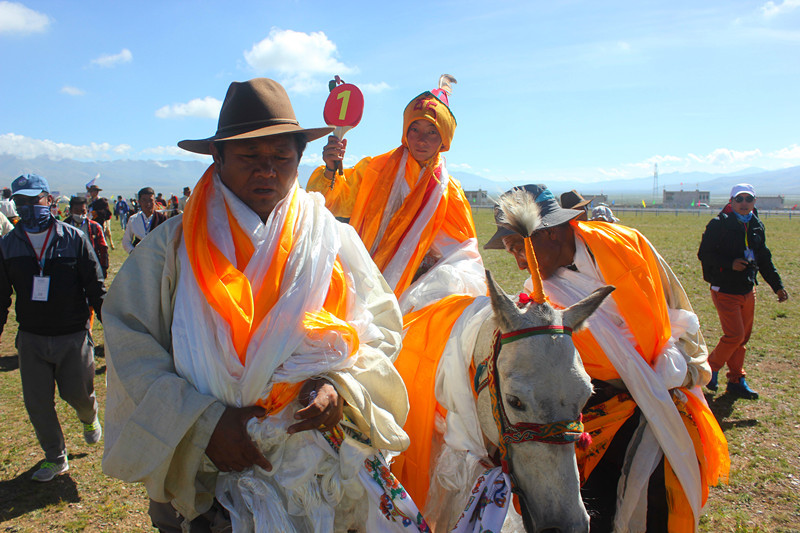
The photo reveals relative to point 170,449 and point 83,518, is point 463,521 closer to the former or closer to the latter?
point 170,449

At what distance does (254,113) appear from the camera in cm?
215

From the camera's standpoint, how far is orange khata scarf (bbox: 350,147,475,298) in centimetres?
374

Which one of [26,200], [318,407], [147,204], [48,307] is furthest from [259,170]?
[147,204]

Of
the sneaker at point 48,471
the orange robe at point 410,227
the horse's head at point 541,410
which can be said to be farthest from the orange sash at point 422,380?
the sneaker at point 48,471

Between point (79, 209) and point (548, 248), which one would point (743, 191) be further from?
point (79, 209)

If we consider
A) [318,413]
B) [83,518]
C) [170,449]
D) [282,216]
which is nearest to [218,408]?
[170,449]

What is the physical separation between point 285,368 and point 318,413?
0.21m

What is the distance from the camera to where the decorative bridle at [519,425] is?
1.88 m

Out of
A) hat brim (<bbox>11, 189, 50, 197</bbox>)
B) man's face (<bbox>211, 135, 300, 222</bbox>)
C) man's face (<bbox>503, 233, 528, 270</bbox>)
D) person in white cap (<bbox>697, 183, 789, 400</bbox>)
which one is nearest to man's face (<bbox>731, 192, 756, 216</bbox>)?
person in white cap (<bbox>697, 183, 789, 400</bbox>)

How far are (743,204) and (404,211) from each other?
5011 millimetres

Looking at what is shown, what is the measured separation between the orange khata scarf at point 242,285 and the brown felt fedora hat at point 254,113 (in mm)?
217

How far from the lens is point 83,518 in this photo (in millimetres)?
3955

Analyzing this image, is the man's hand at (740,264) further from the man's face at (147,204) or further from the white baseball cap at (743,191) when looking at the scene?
the man's face at (147,204)

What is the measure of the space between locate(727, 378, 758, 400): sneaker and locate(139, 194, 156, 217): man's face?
876 cm
